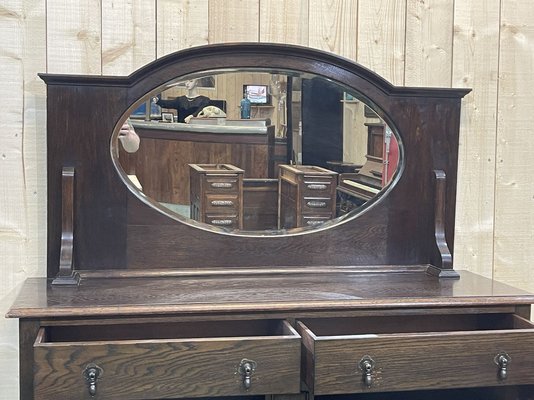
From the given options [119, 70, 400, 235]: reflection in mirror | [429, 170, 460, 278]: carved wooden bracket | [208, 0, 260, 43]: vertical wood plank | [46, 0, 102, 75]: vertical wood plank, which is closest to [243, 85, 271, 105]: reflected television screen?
[119, 70, 400, 235]: reflection in mirror

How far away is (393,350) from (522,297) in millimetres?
352

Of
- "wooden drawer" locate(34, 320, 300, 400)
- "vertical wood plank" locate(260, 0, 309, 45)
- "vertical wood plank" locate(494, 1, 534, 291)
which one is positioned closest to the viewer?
"wooden drawer" locate(34, 320, 300, 400)

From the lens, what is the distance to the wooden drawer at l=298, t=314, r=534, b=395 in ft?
4.60

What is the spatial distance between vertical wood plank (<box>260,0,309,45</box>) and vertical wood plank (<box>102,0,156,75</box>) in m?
0.27

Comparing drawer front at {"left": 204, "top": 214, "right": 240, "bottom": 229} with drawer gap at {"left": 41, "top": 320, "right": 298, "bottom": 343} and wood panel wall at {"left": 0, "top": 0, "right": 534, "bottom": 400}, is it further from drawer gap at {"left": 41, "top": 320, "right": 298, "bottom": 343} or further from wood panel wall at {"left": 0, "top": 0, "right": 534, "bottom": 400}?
wood panel wall at {"left": 0, "top": 0, "right": 534, "bottom": 400}

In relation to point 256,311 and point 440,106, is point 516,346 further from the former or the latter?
point 440,106

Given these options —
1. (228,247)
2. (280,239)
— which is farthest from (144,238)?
(280,239)

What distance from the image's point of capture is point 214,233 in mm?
1786

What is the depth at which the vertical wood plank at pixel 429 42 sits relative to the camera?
1.89 metres

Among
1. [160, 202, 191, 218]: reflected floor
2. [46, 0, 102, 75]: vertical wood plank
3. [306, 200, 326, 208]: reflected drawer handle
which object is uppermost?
[46, 0, 102, 75]: vertical wood plank

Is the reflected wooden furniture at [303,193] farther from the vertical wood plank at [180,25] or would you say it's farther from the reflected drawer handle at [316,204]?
the vertical wood plank at [180,25]

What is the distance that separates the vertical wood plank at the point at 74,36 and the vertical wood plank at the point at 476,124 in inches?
35.9

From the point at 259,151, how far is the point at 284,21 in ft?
1.10

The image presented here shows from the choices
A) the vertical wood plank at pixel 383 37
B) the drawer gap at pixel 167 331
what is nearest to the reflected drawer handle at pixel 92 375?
the drawer gap at pixel 167 331
